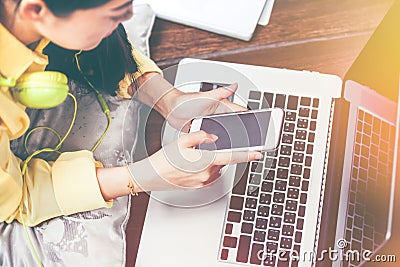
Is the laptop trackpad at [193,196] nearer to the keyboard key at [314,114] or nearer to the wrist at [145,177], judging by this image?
the wrist at [145,177]

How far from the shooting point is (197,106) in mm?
779

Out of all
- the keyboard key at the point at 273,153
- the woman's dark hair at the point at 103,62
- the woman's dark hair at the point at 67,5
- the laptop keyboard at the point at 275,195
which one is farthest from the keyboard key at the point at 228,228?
the woman's dark hair at the point at 67,5

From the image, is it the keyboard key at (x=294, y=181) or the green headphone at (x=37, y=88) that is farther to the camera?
the keyboard key at (x=294, y=181)

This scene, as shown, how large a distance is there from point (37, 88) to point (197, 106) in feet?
0.77

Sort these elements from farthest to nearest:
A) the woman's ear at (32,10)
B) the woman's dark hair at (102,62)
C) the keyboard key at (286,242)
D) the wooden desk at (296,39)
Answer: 1. the wooden desk at (296,39)
2. the keyboard key at (286,242)
3. the woman's dark hair at (102,62)
4. the woman's ear at (32,10)

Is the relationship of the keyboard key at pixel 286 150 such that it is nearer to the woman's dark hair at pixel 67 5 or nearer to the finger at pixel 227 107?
the finger at pixel 227 107

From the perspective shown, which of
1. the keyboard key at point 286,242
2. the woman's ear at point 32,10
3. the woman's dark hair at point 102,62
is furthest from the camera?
the keyboard key at point 286,242

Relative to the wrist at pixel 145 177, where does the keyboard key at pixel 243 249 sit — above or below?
below

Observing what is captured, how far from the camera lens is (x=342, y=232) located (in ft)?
2.44

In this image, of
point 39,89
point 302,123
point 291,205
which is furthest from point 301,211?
point 39,89

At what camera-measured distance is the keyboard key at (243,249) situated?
0.75m

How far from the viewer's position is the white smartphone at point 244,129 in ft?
2.38

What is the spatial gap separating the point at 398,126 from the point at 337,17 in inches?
12.4

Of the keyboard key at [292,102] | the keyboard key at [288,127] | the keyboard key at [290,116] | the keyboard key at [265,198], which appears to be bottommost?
the keyboard key at [265,198]
